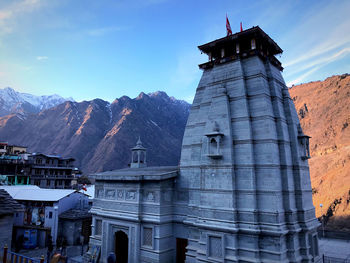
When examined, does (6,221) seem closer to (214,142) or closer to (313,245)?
(214,142)

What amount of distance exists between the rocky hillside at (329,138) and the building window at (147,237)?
151ft


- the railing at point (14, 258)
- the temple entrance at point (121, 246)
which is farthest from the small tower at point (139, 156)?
the railing at point (14, 258)

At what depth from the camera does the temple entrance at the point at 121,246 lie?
20.1 metres

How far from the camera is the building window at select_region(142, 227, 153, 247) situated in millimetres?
18000

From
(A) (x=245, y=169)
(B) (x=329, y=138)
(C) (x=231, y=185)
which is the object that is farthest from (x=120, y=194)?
(B) (x=329, y=138)

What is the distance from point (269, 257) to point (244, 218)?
98.2 inches

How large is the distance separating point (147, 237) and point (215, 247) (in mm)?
5589

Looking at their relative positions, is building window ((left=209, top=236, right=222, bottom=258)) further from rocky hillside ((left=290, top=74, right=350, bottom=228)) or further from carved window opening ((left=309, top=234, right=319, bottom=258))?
rocky hillside ((left=290, top=74, right=350, bottom=228))

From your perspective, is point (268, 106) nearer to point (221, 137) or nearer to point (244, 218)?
point (221, 137)

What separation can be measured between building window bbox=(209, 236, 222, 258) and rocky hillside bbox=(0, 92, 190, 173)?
86.2 meters

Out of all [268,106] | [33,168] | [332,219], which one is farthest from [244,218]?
[33,168]

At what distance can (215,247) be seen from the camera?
15.3 m

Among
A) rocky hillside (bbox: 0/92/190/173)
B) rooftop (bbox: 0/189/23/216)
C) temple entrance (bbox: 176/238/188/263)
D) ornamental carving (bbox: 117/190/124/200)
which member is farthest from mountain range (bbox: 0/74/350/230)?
rooftop (bbox: 0/189/23/216)

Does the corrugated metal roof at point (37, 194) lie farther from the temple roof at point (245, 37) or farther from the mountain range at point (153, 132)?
the mountain range at point (153, 132)
